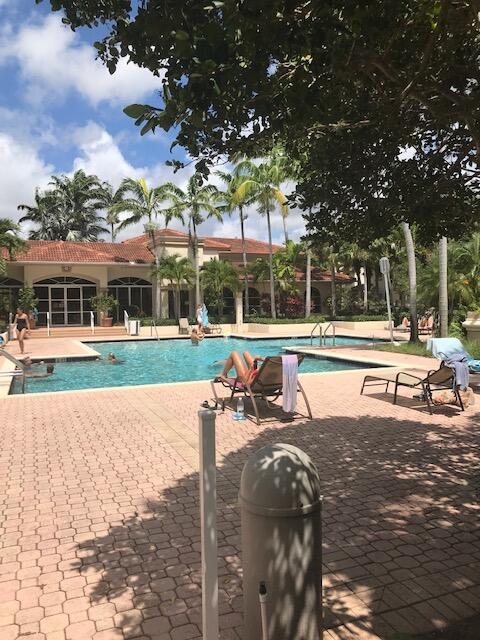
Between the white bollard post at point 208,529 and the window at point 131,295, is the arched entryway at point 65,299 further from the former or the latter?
the white bollard post at point 208,529

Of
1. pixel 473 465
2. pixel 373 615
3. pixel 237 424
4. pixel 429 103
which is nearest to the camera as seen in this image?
pixel 373 615

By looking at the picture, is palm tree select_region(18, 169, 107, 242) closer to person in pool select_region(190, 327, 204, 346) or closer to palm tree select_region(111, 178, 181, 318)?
palm tree select_region(111, 178, 181, 318)

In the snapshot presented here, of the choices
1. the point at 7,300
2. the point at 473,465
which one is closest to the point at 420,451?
the point at 473,465

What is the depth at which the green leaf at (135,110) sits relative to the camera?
8.27 ft

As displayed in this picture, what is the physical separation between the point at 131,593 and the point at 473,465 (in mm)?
3978

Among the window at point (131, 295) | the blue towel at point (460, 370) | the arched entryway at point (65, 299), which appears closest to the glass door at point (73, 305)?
the arched entryway at point (65, 299)

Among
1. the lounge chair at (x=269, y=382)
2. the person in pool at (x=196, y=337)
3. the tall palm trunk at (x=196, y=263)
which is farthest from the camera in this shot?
the tall palm trunk at (x=196, y=263)

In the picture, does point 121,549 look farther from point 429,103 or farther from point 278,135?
point 429,103

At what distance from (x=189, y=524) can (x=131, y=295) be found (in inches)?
1212

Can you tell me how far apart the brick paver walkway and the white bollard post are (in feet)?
1.90

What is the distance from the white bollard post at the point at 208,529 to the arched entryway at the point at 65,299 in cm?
3108

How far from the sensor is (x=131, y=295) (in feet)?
112

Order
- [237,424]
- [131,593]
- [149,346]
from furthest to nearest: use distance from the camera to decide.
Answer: [149,346] < [237,424] < [131,593]

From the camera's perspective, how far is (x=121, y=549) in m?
3.84
